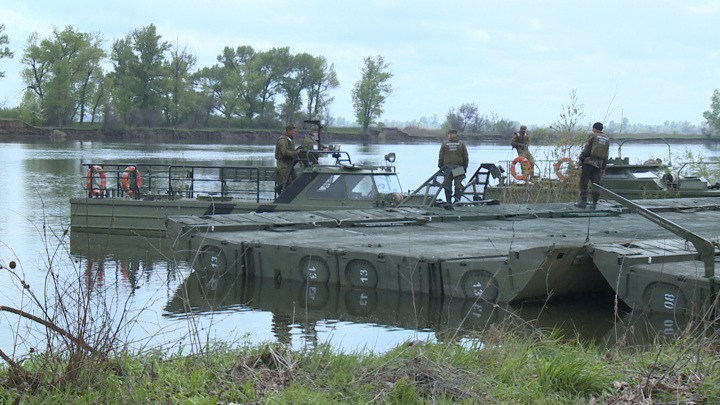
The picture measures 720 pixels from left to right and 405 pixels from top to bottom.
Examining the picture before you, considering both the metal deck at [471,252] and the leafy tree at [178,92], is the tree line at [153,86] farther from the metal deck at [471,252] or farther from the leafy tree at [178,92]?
the metal deck at [471,252]

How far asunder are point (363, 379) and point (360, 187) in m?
11.3

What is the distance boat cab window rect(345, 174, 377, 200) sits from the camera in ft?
55.5

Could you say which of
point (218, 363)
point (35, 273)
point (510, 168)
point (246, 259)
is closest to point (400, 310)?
point (246, 259)

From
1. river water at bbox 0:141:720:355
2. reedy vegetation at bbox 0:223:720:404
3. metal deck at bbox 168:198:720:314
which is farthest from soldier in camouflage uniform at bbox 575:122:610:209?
reedy vegetation at bbox 0:223:720:404

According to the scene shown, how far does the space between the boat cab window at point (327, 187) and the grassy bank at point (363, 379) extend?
34.7 feet

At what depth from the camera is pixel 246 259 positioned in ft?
41.5

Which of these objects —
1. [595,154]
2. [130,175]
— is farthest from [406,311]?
[130,175]

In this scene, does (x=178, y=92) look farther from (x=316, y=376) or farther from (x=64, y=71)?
(x=316, y=376)

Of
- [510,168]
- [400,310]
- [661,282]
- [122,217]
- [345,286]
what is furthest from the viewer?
[510,168]

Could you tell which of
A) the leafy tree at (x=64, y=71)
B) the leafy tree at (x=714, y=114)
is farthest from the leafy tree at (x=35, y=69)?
the leafy tree at (x=714, y=114)

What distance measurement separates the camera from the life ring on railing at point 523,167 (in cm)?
2144

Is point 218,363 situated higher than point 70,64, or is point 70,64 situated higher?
point 70,64

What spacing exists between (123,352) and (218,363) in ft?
2.50

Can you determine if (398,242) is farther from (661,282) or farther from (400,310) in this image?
(661,282)
